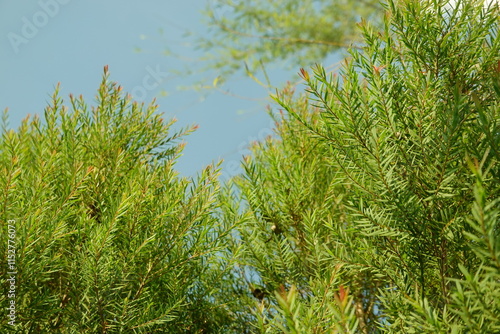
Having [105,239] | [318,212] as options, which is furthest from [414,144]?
[105,239]

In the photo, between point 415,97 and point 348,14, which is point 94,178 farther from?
point 348,14

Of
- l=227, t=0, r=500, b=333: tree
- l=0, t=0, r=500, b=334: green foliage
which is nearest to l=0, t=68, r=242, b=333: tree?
l=0, t=0, r=500, b=334: green foliage

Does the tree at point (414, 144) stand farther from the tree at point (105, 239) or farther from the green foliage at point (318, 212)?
the tree at point (105, 239)

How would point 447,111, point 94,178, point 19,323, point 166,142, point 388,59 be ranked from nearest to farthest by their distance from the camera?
point 447,111 < point 388,59 < point 19,323 < point 94,178 < point 166,142

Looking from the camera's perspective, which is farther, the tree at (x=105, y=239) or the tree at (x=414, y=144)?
the tree at (x=105, y=239)

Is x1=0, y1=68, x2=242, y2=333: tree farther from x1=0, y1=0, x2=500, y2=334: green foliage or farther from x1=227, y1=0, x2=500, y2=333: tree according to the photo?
x1=227, y1=0, x2=500, y2=333: tree

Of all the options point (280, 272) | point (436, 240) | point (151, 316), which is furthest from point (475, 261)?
point (151, 316)

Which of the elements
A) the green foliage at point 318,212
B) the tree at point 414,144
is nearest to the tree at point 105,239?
the green foliage at point 318,212

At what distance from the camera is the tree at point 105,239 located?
1173 millimetres

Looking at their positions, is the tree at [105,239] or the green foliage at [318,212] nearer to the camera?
the green foliage at [318,212]

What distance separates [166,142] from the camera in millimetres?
1832

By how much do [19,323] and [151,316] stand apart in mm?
337

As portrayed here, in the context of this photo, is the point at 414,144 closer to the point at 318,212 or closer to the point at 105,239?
the point at 318,212

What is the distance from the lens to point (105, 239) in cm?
112
